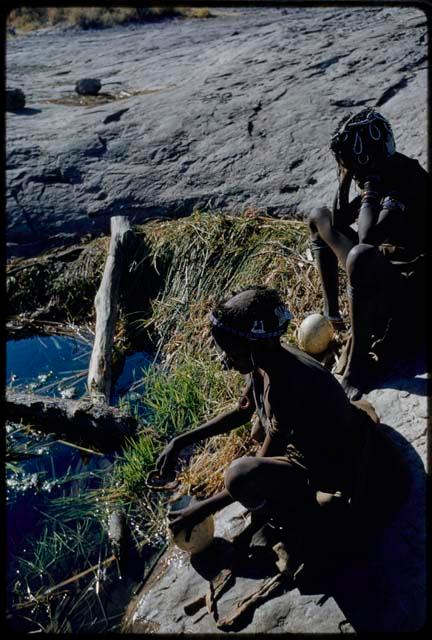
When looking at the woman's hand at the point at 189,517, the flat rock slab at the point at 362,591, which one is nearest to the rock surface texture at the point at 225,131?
the flat rock slab at the point at 362,591

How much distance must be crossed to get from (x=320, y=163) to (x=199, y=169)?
1.45 metres

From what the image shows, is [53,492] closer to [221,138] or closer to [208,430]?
[208,430]

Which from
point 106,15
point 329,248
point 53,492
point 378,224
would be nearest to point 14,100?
point 53,492

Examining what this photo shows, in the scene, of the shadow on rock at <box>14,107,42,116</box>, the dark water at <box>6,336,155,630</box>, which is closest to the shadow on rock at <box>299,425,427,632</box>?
the dark water at <box>6,336,155,630</box>

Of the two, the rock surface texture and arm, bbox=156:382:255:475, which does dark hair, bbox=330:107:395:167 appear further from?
the rock surface texture

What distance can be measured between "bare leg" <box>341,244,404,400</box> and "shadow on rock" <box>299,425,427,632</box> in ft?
2.57

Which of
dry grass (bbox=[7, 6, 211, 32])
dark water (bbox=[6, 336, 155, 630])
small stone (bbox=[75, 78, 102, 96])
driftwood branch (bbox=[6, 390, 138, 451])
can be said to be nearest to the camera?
dark water (bbox=[6, 336, 155, 630])

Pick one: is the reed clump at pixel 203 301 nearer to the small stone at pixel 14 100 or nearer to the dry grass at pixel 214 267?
the dry grass at pixel 214 267

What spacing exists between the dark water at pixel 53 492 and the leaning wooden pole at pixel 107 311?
23 centimetres

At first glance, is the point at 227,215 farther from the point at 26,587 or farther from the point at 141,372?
the point at 26,587

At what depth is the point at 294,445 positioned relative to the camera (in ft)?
9.59

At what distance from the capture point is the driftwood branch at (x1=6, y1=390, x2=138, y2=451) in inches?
185

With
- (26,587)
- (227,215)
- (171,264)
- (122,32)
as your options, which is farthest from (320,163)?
(122,32)

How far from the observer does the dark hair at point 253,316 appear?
2766mm
